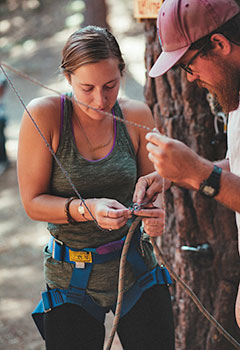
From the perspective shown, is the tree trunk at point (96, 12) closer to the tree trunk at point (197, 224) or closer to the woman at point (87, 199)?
the tree trunk at point (197, 224)

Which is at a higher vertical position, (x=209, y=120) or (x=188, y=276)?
(x=209, y=120)

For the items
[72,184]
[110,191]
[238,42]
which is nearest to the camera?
[238,42]

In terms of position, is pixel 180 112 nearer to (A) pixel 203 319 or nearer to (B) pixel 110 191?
(B) pixel 110 191

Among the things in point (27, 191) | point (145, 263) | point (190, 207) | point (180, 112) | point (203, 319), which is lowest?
point (203, 319)

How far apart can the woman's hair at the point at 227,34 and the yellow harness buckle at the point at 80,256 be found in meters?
0.83

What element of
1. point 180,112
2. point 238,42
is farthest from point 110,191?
point 180,112

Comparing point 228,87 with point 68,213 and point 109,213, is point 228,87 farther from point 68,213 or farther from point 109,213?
point 68,213

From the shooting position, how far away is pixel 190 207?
8.54 feet

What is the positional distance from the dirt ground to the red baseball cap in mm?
545

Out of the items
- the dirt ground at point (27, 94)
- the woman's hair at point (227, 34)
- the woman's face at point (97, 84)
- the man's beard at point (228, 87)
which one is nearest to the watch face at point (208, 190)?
the man's beard at point (228, 87)

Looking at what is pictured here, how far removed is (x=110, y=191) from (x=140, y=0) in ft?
3.71

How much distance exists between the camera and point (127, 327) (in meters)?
1.81

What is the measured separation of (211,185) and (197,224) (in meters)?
1.32

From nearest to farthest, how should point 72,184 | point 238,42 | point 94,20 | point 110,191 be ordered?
1. point 238,42
2. point 72,184
3. point 110,191
4. point 94,20
